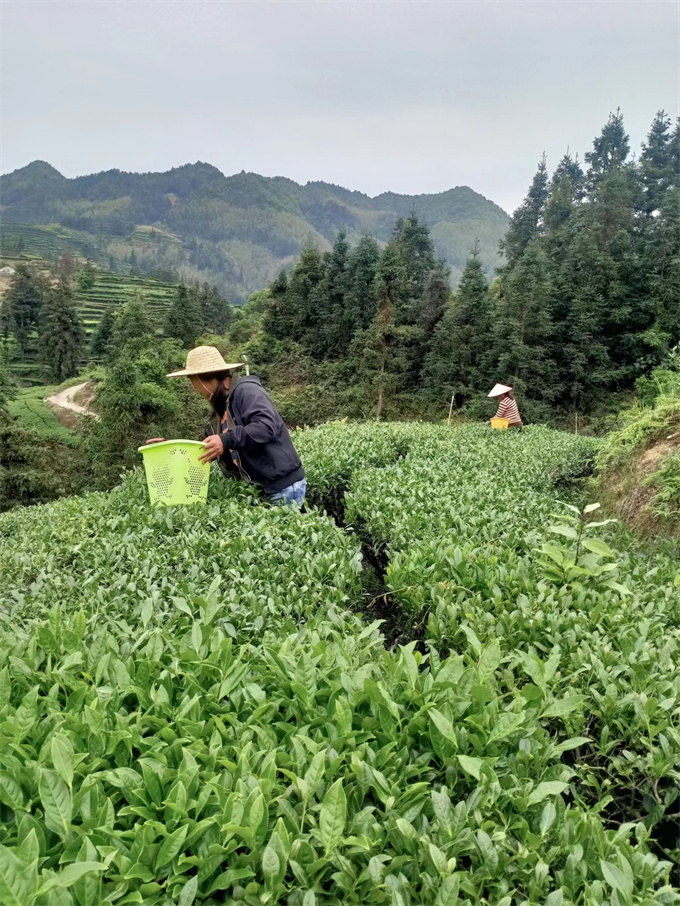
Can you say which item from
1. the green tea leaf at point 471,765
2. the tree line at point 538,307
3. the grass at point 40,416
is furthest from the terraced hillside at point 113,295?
the green tea leaf at point 471,765

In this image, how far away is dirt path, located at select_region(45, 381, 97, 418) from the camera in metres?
37.8

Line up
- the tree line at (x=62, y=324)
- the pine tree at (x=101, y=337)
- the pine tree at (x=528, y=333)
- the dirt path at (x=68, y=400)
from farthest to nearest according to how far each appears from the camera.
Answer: the pine tree at (x=101, y=337) → the tree line at (x=62, y=324) → the dirt path at (x=68, y=400) → the pine tree at (x=528, y=333)

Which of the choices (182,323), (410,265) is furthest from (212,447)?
(182,323)

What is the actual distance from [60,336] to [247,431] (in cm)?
5196

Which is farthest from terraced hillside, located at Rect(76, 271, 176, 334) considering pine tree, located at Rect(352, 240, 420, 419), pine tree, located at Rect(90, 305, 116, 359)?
pine tree, located at Rect(352, 240, 420, 419)

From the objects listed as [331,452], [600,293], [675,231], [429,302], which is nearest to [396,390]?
[429,302]

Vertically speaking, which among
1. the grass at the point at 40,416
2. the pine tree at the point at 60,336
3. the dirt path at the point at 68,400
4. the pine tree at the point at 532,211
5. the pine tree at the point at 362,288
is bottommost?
the grass at the point at 40,416

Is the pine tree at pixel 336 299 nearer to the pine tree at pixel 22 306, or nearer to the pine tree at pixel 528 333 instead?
the pine tree at pixel 528 333

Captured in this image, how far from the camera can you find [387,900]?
3.92 ft

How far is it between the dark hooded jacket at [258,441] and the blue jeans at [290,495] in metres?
0.04

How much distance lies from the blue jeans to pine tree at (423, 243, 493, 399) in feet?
78.0

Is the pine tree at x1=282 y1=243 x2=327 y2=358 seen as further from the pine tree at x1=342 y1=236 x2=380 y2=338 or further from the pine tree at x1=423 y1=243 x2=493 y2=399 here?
the pine tree at x1=423 y1=243 x2=493 y2=399

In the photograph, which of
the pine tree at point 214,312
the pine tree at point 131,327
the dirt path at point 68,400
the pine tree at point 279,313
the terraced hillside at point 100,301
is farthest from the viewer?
the pine tree at point 214,312

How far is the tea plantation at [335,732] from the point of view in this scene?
1.20 metres
